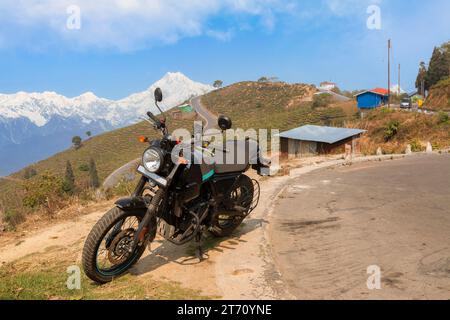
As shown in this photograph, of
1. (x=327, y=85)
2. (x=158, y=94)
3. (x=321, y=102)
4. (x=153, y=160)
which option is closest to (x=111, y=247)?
(x=153, y=160)

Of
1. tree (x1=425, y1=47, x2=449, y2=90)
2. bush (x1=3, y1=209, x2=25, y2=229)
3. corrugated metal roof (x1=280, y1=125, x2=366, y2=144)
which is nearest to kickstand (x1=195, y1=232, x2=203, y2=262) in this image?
bush (x1=3, y1=209, x2=25, y2=229)

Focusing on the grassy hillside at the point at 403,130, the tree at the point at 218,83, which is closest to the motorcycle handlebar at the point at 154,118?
the grassy hillside at the point at 403,130

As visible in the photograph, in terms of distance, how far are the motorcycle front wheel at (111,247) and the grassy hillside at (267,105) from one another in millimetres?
64545

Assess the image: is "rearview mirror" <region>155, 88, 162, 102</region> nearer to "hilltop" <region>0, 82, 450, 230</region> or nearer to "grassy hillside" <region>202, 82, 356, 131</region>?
"hilltop" <region>0, 82, 450, 230</region>

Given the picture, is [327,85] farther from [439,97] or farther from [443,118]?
[443,118]

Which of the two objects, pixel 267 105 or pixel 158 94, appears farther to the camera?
pixel 267 105

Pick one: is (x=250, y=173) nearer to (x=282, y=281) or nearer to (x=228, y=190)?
(x=228, y=190)

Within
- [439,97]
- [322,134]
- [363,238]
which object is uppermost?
[439,97]

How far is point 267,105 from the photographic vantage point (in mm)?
101688

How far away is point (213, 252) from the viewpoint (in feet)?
18.6

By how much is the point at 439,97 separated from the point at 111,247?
63.8 metres
